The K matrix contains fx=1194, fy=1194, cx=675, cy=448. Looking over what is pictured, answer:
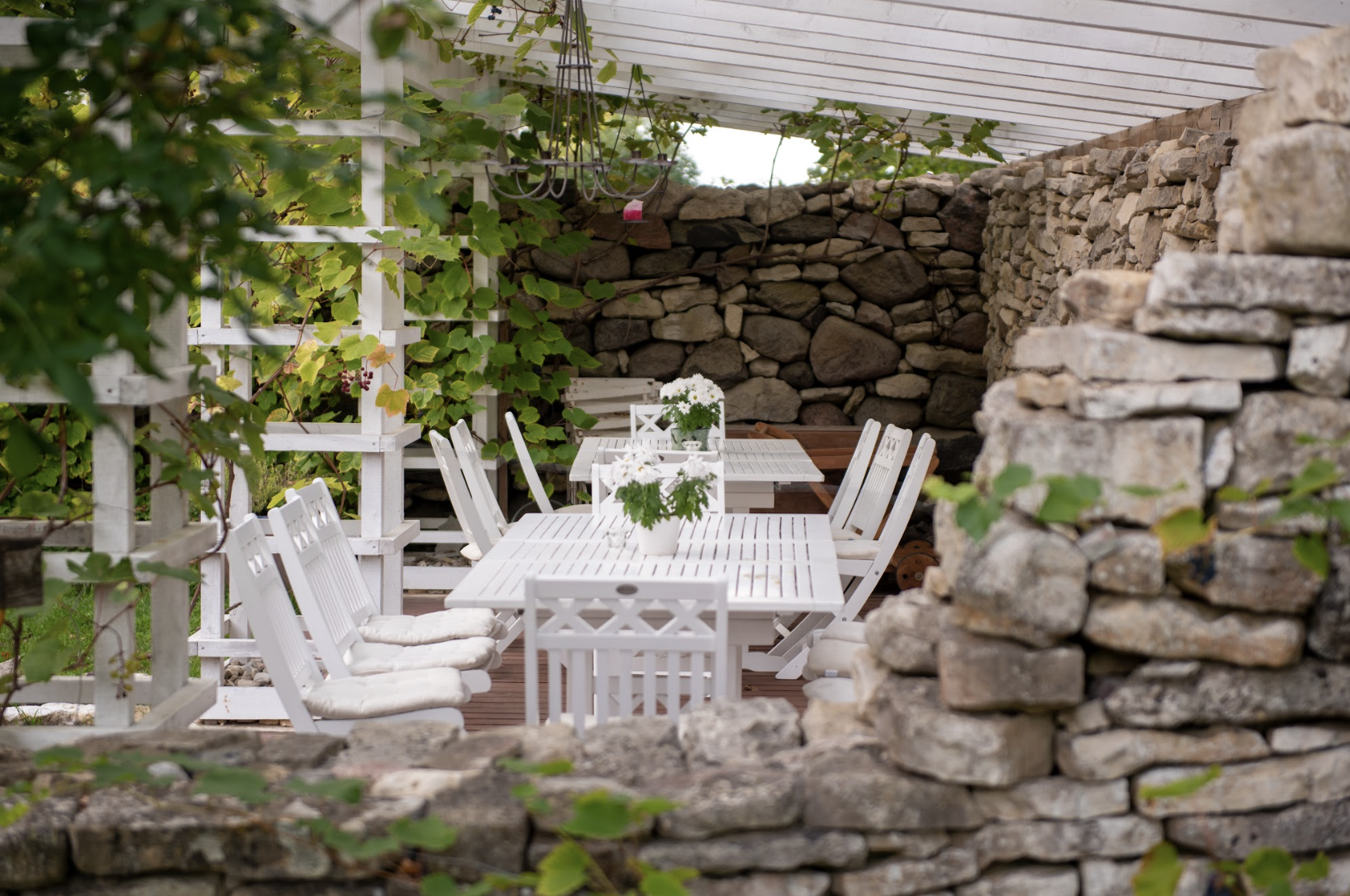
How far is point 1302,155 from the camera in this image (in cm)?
167

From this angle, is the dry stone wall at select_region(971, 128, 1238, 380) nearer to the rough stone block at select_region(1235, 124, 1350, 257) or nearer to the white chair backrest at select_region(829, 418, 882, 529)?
the white chair backrest at select_region(829, 418, 882, 529)

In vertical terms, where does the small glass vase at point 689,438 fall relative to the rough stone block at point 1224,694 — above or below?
above

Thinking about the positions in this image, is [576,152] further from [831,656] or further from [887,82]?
[831,656]

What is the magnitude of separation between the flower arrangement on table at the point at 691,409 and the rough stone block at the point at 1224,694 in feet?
11.5

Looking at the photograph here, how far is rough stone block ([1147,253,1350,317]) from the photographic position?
168 cm

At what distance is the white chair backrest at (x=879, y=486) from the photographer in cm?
482

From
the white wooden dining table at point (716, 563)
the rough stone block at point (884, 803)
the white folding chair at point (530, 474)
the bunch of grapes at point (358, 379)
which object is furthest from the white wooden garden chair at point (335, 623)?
the white folding chair at point (530, 474)

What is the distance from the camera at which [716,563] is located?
3.43m

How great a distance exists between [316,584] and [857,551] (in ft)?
7.41

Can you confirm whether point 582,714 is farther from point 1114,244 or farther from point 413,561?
point 413,561

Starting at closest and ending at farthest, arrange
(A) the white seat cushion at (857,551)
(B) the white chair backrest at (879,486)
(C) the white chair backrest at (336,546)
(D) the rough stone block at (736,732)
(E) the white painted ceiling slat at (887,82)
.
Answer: (D) the rough stone block at (736,732) < (C) the white chair backrest at (336,546) < (E) the white painted ceiling slat at (887,82) < (A) the white seat cushion at (857,551) < (B) the white chair backrest at (879,486)

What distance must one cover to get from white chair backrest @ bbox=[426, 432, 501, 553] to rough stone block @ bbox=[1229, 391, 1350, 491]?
315cm

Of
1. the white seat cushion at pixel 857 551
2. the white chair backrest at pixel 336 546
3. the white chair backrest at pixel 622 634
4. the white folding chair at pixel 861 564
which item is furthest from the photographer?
the white seat cushion at pixel 857 551

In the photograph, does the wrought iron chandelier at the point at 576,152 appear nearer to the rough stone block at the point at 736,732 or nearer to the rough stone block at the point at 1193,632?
the rough stone block at the point at 736,732
